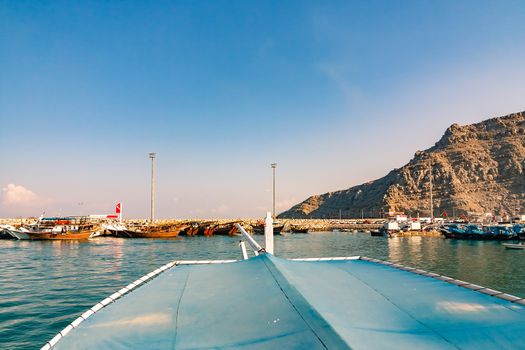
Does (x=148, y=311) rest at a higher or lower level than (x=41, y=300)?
higher

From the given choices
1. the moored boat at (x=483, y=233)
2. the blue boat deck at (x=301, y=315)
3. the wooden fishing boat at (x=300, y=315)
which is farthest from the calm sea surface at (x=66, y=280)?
the moored boat at (x=483, y=233)

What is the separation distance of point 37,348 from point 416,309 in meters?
10.2

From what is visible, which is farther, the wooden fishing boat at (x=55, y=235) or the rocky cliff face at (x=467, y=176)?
the rocky cliff face at (x=467, y=176)

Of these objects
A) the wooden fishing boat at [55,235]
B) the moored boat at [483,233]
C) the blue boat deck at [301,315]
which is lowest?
the moored boat at [483,233]

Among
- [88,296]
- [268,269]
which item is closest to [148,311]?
[268,269]

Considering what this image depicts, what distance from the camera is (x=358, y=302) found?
17.3 feet

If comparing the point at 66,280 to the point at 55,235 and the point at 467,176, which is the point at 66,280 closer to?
the point at 55,235

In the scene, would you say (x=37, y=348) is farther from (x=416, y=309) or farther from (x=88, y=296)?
(x=416, y=309)

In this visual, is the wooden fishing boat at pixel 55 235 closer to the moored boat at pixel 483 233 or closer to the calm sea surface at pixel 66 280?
the calm sea surface at pixel 66 280

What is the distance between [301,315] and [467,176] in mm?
164813

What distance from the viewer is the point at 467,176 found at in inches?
5723

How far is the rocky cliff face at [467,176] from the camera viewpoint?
13238 cm

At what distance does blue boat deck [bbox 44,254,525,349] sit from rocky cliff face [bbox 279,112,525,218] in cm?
12395

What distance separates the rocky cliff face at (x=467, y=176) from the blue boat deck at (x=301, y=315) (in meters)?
124
